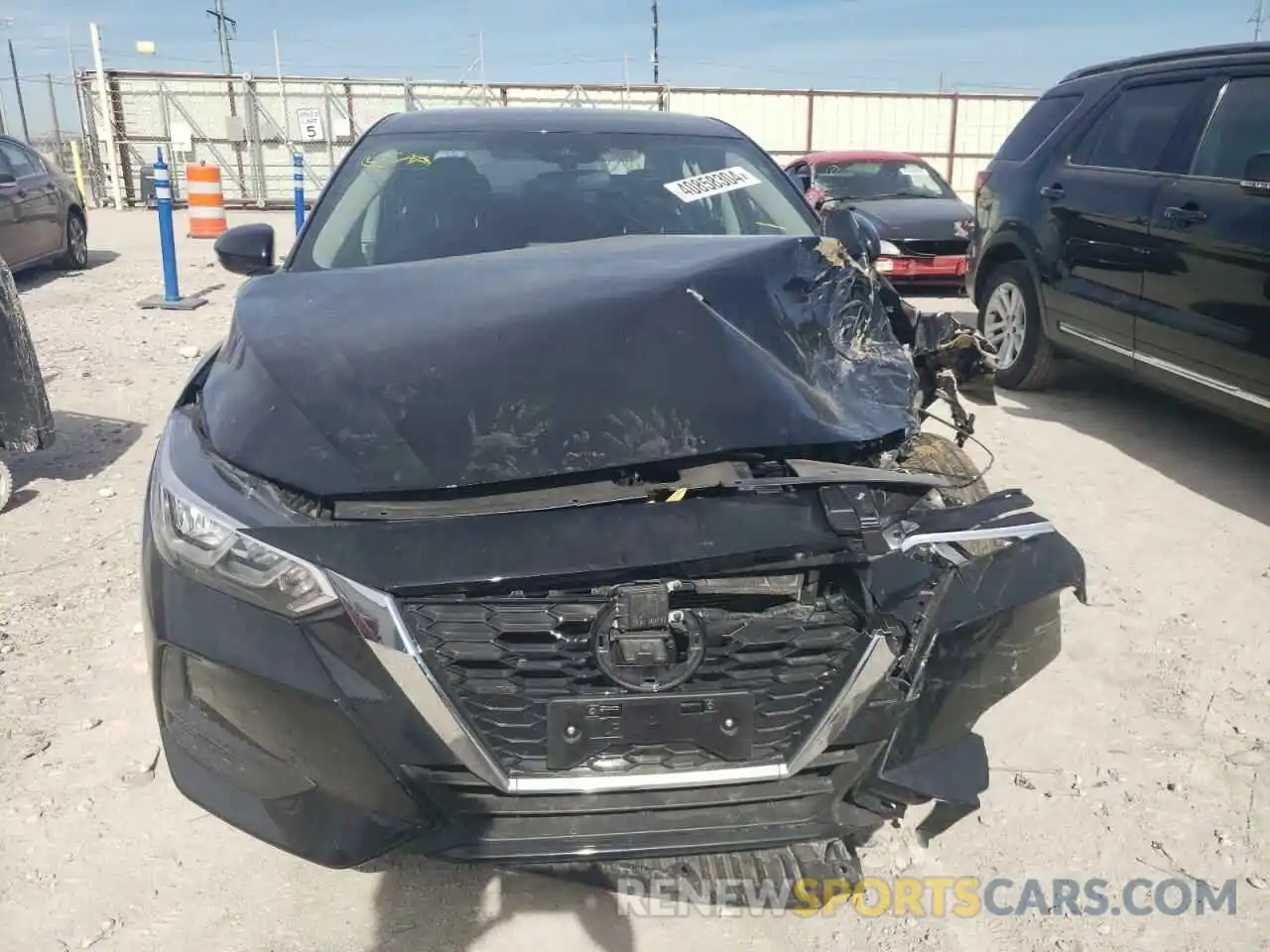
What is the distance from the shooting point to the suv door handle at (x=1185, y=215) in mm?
4504

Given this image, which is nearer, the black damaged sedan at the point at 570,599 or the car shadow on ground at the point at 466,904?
the black damaged sedan at the point at 570,599

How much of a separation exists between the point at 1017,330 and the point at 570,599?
16.8 feet

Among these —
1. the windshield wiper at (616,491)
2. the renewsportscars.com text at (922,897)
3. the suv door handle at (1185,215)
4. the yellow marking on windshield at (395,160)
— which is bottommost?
the renewsportscars.com text at (922,897)

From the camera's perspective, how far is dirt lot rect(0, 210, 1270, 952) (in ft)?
6.89

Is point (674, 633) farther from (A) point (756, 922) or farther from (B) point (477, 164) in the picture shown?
(B) point (477, 164)

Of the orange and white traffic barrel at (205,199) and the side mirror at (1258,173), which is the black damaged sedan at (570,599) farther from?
the orange and white traffic barrel at (205,199)

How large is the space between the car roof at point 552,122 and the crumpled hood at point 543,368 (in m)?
1.03

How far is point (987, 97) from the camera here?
21672 millimetres

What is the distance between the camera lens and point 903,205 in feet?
32.8

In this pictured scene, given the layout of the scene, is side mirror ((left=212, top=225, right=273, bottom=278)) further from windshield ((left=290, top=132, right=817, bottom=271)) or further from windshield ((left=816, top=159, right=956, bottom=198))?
windshield ((left=816, top=159, right=956, bottom=198))

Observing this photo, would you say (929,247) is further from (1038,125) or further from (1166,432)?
(1166,432)

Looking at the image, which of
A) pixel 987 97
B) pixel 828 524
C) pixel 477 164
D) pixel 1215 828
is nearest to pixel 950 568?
pixel 828 524

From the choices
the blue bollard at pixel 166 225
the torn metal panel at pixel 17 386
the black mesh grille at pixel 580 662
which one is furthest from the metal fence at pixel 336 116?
the black mesh grille at pixel 580 662

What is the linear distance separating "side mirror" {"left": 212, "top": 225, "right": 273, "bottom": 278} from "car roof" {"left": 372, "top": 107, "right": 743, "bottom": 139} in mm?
588
